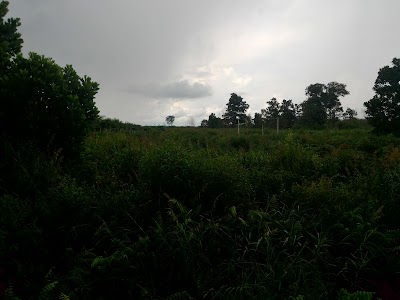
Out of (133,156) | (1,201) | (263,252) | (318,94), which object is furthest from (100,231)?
(318,94)

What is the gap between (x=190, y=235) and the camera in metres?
3.53

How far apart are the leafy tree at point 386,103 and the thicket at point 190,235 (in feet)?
57.9

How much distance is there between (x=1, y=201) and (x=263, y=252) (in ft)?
11.5

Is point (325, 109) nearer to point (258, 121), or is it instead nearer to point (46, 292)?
point (258, 121)

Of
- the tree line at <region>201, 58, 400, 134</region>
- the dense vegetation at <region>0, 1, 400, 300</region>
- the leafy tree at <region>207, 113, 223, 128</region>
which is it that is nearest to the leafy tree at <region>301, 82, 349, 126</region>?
the tree line at <region>201, 58, 400, 134</region>

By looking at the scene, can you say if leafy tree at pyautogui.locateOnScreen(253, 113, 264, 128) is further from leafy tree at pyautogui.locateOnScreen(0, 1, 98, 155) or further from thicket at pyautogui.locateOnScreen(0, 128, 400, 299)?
thicket at pyautogui.locateOnScreen(0, 128, 400, 299)

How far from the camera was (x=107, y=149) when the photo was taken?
7898 mm

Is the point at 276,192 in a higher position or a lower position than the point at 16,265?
higher

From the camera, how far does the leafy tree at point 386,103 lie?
2041 cm

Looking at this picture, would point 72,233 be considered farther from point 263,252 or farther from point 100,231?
point 263,252

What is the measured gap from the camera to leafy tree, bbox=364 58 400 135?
66.9ft

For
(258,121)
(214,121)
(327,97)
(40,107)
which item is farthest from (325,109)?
(40,107)

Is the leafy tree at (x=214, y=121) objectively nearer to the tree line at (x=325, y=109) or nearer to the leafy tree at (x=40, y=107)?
the tree line at (x=325, y=109)

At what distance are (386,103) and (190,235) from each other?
2261 cm
